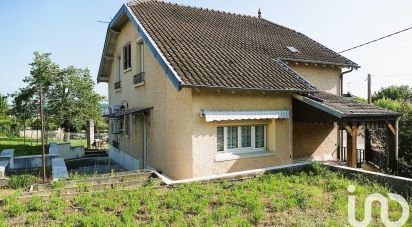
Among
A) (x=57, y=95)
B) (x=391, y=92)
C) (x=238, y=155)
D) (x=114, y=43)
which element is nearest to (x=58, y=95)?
(x=57, y=95)

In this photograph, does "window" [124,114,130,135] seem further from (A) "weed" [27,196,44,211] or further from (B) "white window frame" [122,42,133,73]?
(A) "weed" [27,196,44,211]

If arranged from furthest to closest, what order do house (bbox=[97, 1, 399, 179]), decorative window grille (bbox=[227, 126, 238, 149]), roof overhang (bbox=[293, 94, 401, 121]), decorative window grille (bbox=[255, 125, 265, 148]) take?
1. decorative window grille (bbox=[255, 125, 265, 148])
2. decorative window grille (bbox=[227, 126, 238, 149])
3. roof overhang (bbox=[293, 94, 401, 121])
4. house (bbox=[97, 1, 399, 179])

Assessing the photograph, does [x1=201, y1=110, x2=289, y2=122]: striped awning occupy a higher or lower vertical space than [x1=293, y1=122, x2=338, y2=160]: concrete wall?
higher

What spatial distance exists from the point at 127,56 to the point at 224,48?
→ 20.2 feet

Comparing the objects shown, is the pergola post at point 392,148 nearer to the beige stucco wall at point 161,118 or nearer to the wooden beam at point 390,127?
the wooden beam at point 390,127

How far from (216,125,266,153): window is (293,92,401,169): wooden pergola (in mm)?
1912

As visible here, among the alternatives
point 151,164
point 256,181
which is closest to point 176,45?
point 151,164

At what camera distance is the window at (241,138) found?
501 inches

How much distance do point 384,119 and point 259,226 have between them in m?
9.95

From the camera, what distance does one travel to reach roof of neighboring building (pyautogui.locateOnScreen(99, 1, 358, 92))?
12245 millimetres

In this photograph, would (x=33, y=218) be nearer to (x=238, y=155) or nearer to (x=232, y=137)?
(x=238, y=155)

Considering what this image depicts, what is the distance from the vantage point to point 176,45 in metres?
13.6

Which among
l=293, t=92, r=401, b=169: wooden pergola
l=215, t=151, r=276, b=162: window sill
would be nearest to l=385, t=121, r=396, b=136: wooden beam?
l=293, t=92, r=401, b=169: wooden pergola

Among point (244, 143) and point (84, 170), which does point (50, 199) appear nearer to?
point (244, 143)
